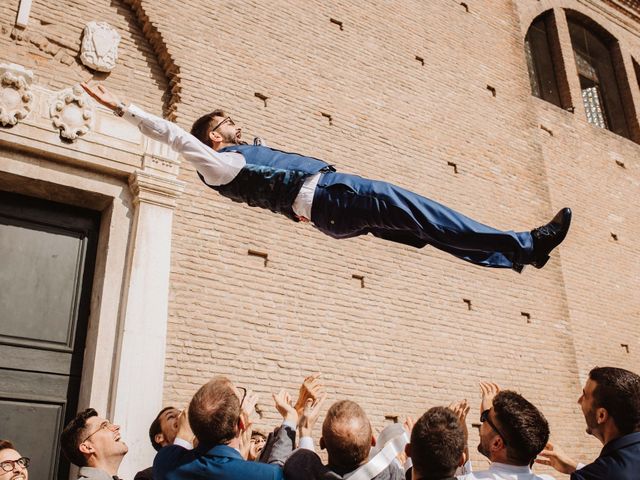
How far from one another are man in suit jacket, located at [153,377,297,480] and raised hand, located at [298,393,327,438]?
267mm

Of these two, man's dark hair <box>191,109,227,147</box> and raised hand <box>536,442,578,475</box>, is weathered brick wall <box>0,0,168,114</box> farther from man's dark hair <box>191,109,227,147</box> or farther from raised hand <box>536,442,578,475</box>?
raised hand <box>536,442,578,475</box>

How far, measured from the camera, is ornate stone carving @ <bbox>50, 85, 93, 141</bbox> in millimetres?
5629

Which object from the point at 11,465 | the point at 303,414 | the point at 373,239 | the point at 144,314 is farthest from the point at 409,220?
the point at 373,239

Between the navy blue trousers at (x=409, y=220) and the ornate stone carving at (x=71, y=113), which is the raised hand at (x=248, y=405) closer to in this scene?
the navy blue trousers at (x=409, y=220)

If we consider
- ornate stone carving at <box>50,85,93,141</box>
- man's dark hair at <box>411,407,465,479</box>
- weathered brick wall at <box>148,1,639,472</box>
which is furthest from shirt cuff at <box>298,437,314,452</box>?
ornate stone carving at <box>50,85,93,141</box>

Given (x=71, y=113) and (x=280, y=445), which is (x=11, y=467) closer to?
(x=280, y=445)

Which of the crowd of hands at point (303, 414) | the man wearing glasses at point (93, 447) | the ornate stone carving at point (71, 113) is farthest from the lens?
the ornate stone carving at point (71, 113)

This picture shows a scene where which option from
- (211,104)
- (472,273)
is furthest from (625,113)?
(211,104)

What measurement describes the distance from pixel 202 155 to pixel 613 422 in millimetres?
2592

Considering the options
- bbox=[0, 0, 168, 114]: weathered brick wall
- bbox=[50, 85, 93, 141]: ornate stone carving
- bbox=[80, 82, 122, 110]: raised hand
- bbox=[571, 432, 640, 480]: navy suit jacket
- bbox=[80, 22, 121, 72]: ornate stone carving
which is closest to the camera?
bbox=[571, 432, 640, 480]: navy suit jacket

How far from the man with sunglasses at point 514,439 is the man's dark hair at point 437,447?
32 cm

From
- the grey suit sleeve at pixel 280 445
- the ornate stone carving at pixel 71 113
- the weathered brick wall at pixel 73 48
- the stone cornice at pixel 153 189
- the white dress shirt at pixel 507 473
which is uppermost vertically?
the weathered brick wall at pixel 73 48

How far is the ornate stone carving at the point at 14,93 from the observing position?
541 cm

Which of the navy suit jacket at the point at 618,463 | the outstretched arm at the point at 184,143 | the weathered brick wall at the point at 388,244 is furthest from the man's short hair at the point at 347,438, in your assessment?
the weathered brick wall at the point at 388,244
